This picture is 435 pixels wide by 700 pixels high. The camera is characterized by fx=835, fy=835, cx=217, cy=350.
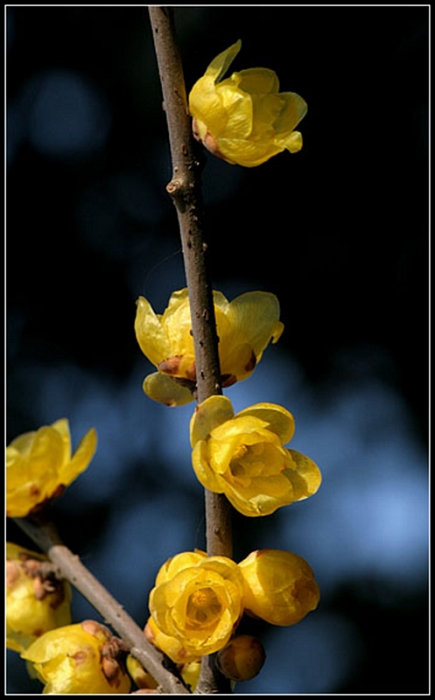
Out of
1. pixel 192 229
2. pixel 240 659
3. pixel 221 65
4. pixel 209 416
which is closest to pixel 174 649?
pixel 240 659

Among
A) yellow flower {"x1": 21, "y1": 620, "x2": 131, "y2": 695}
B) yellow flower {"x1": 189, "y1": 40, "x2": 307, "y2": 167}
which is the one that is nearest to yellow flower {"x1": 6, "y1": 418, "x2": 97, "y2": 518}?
yellow flower {"x1": 21, "y1": 620, "x2": 131, "y2": 695}

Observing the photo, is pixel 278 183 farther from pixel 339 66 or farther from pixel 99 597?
pixel 99 597

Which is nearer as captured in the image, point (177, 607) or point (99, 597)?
point (177, 607)

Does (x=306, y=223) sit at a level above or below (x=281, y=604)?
below

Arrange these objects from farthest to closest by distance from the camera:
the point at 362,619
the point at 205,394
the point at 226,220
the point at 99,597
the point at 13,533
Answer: the point at 226,220 → the point at 362,619 → the point at 13,533 → the point at 99,597 → the point at 205,394

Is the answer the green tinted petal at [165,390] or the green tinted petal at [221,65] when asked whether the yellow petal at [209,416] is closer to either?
the green tinted petal at [165,390]

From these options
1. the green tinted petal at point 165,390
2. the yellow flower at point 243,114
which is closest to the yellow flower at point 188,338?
the green tinted petal at point 165,390

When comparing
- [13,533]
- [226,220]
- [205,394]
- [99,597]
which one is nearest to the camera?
[205,394]

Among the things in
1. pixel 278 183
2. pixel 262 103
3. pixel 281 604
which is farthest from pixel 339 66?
pixel 281 604
